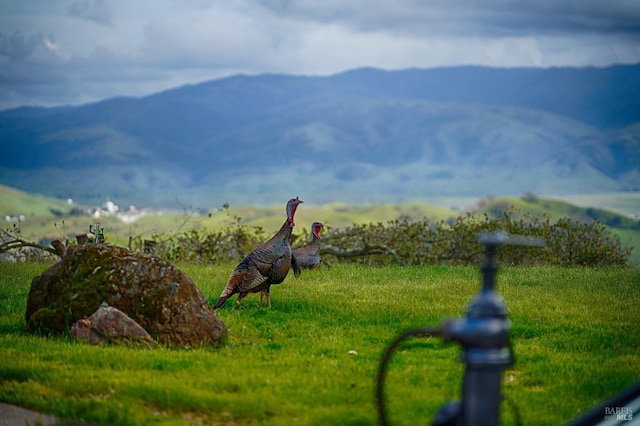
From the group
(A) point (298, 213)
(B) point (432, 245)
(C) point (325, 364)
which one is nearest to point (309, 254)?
(B) point (432, 245)

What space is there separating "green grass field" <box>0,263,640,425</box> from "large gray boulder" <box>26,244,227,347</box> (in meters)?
0.34

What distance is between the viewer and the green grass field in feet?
27.4

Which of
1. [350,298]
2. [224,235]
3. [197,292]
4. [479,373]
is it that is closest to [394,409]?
[479,373]

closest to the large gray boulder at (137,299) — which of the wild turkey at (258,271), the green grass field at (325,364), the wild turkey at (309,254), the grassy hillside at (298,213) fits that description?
the green grass field at (325,364)

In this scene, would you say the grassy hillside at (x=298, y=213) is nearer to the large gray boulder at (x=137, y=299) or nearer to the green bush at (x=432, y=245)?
the green bush at (x=432, y=245)

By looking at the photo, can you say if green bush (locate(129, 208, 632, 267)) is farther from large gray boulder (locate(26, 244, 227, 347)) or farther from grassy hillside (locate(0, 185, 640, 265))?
grassy hillside (locate(0, 185, 640, 265))

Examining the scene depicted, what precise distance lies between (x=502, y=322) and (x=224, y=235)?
66.5 feet

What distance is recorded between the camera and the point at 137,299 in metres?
11.5

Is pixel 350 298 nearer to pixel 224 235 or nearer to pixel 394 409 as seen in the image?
pixel 394 409

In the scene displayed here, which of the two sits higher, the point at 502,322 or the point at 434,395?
the point at 502,322

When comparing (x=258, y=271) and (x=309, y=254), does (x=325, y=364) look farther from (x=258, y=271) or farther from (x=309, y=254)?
(x=309, y=254)

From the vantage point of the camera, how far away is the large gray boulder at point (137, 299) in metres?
11.5

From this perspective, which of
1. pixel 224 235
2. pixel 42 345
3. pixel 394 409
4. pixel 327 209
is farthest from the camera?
pixel 327 209

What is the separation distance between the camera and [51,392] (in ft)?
28.9
